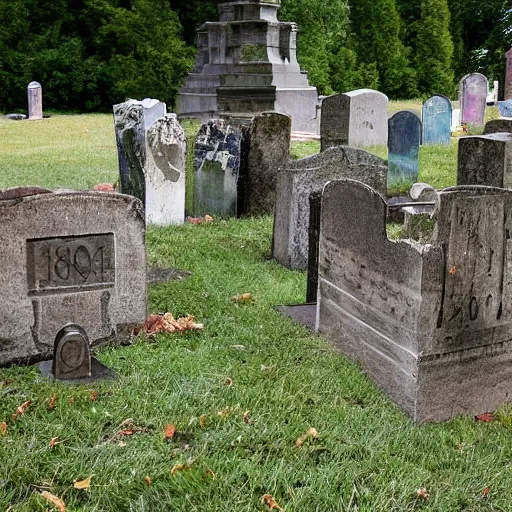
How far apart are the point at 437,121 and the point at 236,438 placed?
1422 centimetres

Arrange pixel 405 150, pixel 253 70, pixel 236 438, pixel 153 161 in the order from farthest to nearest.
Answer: pixel 253 70, pixel 405 150, pixel 153 161, pixel 236 438

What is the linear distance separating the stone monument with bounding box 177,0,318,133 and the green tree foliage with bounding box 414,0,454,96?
1404 cm

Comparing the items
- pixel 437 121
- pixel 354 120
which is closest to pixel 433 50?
pixel 437 121

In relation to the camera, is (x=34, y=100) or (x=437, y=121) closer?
(x=437, y=121)

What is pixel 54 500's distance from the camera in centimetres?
333

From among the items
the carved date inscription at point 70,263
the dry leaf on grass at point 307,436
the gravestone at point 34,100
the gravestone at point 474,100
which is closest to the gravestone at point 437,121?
the gravestone at point 474,100

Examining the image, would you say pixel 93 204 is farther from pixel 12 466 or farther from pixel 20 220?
pixel 12 466

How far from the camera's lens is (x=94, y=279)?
17.2 ft

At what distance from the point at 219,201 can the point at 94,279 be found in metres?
4.85

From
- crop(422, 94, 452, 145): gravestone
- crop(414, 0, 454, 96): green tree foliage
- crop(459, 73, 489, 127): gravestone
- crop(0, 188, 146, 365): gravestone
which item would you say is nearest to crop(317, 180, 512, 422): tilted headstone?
crop(0, 188, 146, 365): gravestone

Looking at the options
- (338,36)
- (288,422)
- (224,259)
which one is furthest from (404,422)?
(338,36)

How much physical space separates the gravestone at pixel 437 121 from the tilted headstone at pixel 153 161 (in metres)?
8.93

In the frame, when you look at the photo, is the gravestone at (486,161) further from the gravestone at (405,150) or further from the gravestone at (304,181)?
the gravestone at (405,150)

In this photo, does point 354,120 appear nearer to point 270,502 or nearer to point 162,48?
point 270,502
